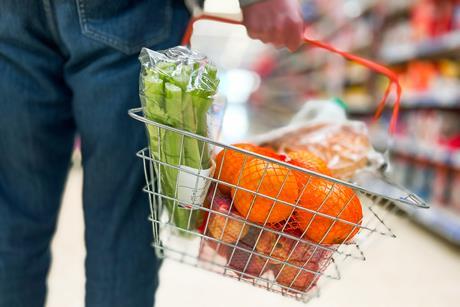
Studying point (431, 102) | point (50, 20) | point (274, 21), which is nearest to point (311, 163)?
point (274, 21)

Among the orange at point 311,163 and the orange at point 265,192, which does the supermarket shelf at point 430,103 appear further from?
the orange at point 265,192

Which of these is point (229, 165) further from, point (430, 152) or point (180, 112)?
point (430, 152)

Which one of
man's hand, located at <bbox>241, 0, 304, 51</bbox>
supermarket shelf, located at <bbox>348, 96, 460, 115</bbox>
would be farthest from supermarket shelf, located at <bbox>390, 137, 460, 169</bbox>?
man's hand, located at <bbox>241, 0, 304, 51</bbox>

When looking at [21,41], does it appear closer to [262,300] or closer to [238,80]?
[262,300]

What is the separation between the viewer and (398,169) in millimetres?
3848

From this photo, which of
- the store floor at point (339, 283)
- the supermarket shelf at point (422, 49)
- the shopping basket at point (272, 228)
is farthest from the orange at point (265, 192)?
the supermarket shelf at point (422, 49)

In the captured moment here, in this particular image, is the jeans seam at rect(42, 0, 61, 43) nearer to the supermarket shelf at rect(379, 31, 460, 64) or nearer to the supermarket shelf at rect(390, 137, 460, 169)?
the supermarket shelf at rect(390, 137, 460, 169)

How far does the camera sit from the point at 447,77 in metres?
2.92

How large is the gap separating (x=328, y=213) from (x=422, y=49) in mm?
2813

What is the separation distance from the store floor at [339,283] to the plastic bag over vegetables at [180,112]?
99 centimetres

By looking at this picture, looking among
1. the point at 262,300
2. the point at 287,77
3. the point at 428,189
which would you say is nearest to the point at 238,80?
the point at 287,77

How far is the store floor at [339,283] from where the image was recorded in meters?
1.61

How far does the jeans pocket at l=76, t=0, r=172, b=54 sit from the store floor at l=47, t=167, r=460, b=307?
1.05 meters

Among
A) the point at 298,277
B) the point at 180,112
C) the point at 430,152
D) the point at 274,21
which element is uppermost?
the point at 274,21
